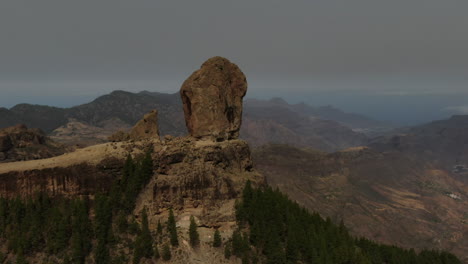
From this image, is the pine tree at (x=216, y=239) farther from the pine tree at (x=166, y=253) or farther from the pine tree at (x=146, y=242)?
the pine tree at (x=146, y=242)

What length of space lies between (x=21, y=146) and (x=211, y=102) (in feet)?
277

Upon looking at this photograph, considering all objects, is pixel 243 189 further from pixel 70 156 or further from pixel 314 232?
pixel 70 156

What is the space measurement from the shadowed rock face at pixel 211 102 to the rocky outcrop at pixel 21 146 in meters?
70.3

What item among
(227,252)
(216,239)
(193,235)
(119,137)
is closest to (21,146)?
(119,137)

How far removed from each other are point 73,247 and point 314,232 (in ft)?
166

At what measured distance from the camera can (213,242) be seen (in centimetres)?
6088

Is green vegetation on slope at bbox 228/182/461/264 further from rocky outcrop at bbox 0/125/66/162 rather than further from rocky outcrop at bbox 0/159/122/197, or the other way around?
rocky outcrop at bbox 0/125/66/162

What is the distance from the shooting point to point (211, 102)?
244ft

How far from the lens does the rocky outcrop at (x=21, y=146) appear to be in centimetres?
10494

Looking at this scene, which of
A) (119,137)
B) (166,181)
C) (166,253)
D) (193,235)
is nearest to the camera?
(166,253)

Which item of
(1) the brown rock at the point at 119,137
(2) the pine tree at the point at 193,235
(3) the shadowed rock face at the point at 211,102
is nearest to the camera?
(2) the pine tree at the point at 193,235

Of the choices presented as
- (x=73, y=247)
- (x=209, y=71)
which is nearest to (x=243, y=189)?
(x=209, y=71)

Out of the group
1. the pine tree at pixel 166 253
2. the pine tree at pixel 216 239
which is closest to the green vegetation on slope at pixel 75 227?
the pine tree at pixel 166 253

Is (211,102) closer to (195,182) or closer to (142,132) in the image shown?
(142,132)
